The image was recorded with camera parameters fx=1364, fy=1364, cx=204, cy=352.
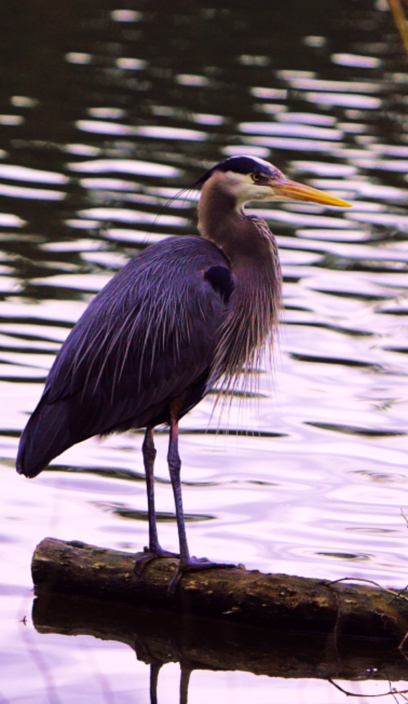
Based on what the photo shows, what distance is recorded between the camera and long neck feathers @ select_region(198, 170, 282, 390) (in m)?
6.01

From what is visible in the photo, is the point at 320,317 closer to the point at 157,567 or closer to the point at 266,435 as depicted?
the point at 266,435

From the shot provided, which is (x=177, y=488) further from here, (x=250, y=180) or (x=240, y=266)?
(x=250, y=180)

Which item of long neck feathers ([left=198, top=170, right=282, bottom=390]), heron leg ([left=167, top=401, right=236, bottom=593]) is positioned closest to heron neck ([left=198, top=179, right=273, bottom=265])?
long neck feathers ([left=198, top=170, right=282, bottom=390])

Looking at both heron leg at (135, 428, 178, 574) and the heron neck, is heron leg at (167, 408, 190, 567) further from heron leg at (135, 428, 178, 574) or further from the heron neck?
the heron neck

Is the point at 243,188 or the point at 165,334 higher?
the point at 243,188

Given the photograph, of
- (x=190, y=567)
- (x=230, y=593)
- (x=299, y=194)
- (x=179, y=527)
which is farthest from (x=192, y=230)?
(x=230, y=593)

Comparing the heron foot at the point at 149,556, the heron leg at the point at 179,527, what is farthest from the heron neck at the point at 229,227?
the heron foot at the point at 149,556

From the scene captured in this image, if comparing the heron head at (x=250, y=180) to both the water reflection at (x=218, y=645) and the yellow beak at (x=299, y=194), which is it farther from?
the water reflection at (x=218, y=645)

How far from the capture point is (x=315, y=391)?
8.48 meters

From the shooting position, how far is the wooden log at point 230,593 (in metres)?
5.33

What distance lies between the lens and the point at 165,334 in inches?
231

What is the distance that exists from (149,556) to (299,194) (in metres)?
1.76

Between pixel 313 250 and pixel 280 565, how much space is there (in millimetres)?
5241

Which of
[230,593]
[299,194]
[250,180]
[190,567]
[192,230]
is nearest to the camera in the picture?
[230,593]
